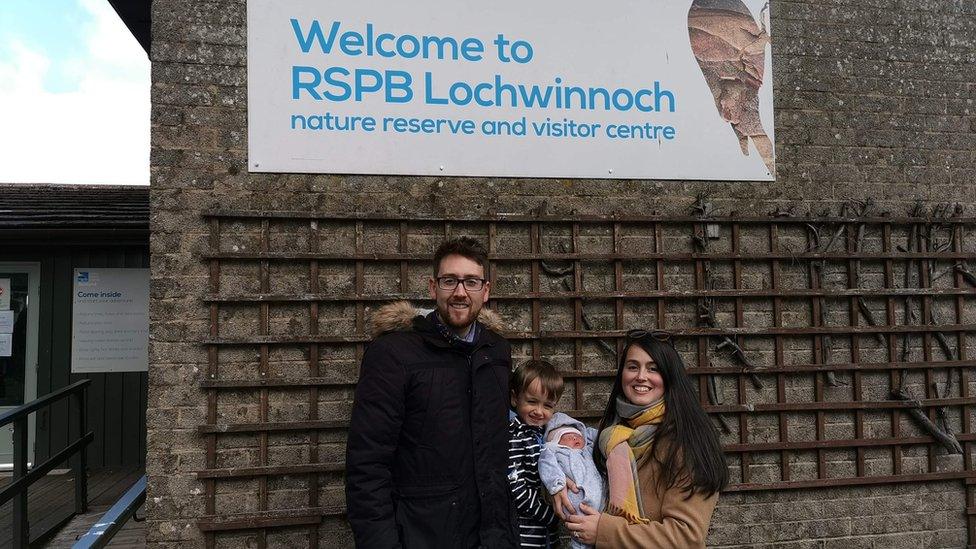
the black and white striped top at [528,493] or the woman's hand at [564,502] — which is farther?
the black and white striped top at [528,493]

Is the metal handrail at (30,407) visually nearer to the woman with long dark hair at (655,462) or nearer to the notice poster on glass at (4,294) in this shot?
the notice poster on glass at (4,294)

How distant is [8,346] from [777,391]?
734 cm

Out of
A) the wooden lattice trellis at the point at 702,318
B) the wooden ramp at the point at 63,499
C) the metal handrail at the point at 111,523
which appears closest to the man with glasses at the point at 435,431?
the wooden lattice trellis at the point at 702,318

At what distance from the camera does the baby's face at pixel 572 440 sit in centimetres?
242

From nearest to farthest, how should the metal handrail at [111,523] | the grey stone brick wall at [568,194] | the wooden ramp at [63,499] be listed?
the metal handrail at [111,523]
the grey stone brick wall at [568,194]
the wooden ramp at [63,499]

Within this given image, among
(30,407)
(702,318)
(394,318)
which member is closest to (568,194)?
(702,318)

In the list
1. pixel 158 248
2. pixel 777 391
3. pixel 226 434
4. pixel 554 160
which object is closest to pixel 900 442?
pixel 777 391

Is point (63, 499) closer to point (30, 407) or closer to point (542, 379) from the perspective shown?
point (30, 407)

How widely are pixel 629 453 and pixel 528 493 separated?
1.79 ft

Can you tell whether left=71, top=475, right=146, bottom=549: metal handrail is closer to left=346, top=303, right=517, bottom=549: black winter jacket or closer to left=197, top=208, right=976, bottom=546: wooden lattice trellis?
left=197, top=208, right=976, bottom=546: wooden lattice trellis

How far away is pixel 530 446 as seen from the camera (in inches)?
101

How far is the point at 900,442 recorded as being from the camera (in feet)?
13.2

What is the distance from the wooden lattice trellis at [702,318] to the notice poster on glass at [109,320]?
12.7ft

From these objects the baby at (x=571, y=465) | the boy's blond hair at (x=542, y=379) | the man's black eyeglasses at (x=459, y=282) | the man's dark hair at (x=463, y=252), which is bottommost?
the baby at (x=571, y=465)
